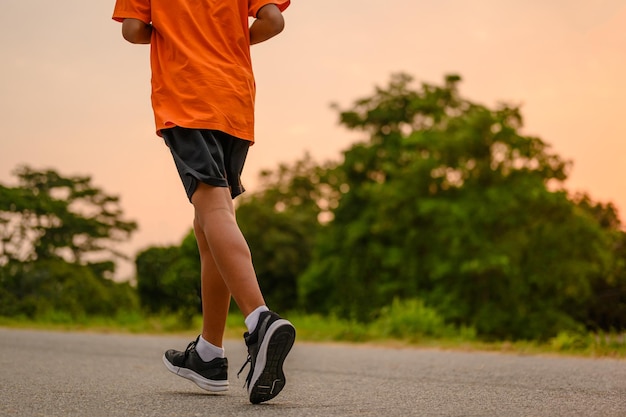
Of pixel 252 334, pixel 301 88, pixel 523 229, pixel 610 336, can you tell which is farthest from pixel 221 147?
pixel 523 229

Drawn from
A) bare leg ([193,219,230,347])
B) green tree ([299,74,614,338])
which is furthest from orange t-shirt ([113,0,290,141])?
green tree ([299,74,614,338])

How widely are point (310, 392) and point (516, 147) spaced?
105ft

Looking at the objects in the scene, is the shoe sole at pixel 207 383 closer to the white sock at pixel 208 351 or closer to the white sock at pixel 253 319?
the white sock at pixel 208 351

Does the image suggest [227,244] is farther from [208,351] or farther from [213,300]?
[208,351]

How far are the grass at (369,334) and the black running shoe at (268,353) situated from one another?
160 inches

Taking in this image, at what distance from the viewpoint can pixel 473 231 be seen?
3259cm

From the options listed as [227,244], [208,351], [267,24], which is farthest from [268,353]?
[267,24]

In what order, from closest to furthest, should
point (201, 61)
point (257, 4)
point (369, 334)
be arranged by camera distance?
point (201, 61)
point (257, 4)
point (369, 334)

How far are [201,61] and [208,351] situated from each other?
3.66 feet

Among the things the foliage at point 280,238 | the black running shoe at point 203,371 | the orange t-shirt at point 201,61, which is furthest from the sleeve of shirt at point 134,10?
the foliage at point 280,238

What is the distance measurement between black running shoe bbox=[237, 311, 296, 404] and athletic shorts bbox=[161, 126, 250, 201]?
0.55 m

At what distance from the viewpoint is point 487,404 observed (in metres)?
2.88

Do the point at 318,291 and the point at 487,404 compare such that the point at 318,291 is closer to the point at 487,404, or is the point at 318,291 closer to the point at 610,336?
the point at 610,336

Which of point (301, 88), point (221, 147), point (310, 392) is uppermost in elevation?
point (301, 88)
